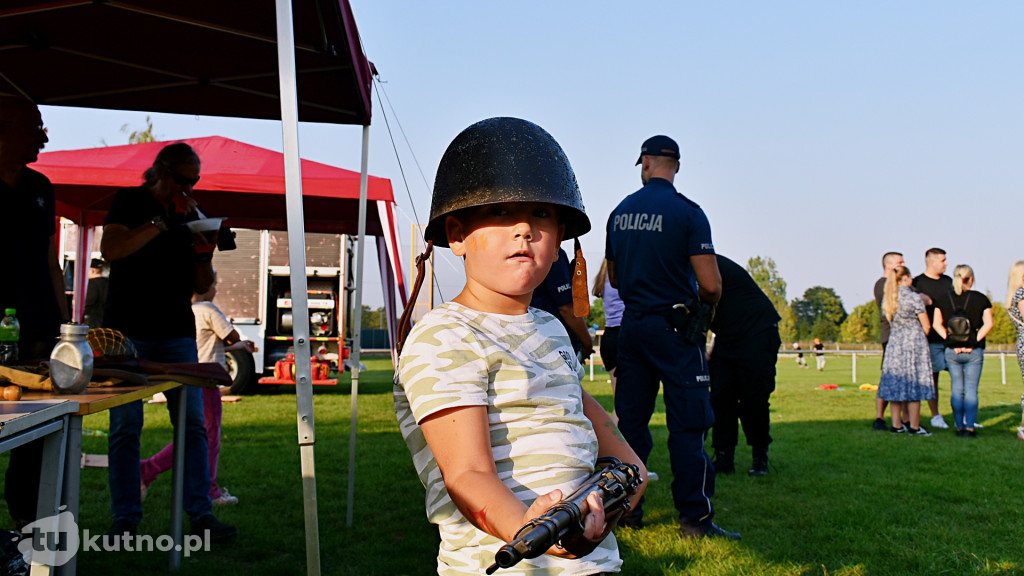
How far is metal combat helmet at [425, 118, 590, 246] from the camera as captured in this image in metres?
1.60

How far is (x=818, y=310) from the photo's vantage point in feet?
397

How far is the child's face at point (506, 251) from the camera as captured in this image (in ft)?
5.29

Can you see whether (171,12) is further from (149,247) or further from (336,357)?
(336,357)

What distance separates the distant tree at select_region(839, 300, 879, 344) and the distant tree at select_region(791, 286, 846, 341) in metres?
7.63

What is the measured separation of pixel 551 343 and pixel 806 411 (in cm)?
1181

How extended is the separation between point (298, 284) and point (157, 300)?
70.1 inches

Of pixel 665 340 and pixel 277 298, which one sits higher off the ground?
pixel 277 298

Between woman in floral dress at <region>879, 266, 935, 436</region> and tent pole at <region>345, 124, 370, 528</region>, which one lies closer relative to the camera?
tent pole at <region>345, 124, 370, 528</region>

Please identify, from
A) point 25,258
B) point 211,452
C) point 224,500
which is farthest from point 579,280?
point 224,500

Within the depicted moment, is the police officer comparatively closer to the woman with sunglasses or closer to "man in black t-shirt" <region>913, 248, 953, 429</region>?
the woman with sunglasses

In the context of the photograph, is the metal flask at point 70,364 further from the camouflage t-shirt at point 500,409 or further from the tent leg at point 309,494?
the camouflage t-shirt at point 500,409

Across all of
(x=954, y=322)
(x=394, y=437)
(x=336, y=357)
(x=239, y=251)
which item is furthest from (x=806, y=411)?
(x=239, y=251)

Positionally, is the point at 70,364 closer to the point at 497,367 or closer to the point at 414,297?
the point at 414,297

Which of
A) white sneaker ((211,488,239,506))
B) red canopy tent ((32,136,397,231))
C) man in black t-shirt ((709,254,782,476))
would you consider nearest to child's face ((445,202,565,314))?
white sneaker ((211,488,239,506))
